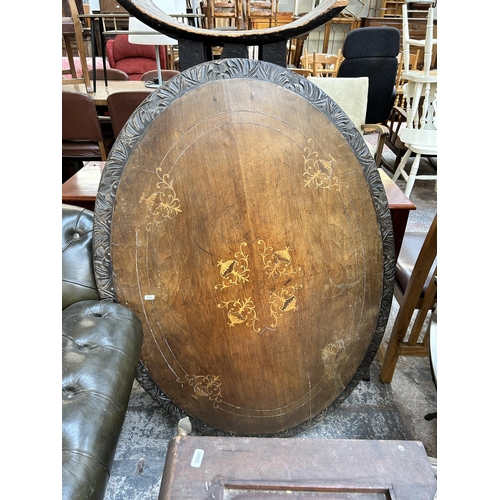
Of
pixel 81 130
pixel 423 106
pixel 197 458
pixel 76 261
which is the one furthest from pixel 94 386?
pixel 423 106

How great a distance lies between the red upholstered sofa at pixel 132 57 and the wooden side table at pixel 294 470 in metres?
5.85

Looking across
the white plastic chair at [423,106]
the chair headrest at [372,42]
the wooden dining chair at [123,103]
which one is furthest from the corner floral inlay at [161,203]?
the chair headrest at [372,42]

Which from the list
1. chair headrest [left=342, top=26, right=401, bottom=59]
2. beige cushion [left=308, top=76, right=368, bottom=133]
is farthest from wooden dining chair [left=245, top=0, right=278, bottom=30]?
beige cushion [left=308, top=76, right=368, bottom=133]

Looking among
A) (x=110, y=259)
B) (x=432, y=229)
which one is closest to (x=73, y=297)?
(x=110, y=259)

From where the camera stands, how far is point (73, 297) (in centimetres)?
117

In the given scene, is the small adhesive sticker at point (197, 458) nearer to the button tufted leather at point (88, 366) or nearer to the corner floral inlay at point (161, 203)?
the button tufted leather at point (88, 366)

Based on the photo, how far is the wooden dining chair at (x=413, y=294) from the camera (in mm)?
1366

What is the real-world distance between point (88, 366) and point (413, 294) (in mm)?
1128

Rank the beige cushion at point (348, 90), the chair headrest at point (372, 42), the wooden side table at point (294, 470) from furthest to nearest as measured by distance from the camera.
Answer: the chair headrest at point (372, 42)
the beige cushion at point (348, 90)
the wooden side table at point (294, 470)

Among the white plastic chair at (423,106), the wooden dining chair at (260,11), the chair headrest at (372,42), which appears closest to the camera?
the white plastic chair at (423,106)

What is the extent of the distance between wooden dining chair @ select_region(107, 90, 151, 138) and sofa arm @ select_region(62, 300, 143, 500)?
180 centimetres

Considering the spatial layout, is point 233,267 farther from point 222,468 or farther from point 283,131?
point 222,468

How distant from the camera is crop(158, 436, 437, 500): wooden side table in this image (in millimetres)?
777

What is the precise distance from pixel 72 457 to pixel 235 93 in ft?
3.16
